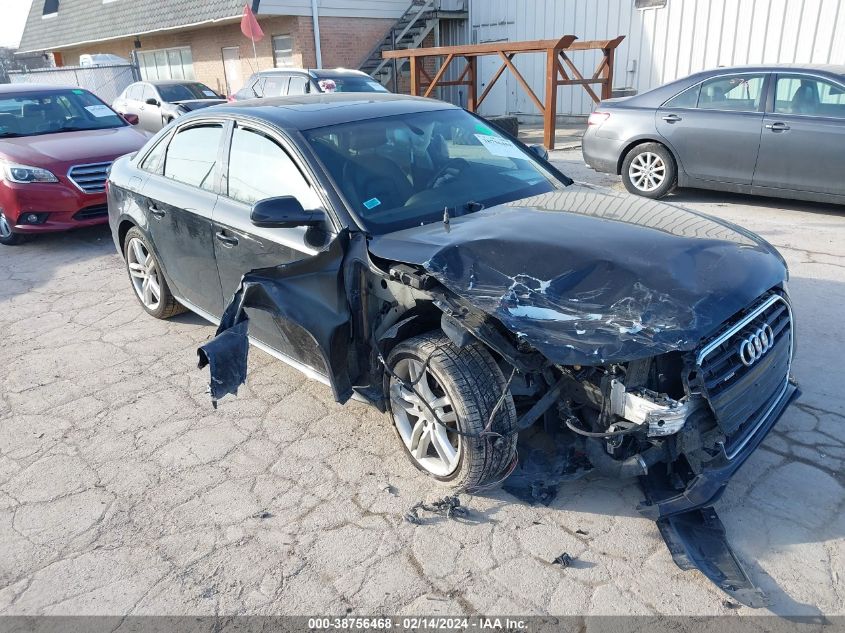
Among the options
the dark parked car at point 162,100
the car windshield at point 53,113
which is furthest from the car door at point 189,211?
the dark parked car at point 162,100

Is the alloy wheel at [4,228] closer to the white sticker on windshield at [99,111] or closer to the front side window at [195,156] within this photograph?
the white sticker on windshield at [99,111]

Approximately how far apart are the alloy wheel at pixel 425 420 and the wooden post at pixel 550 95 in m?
10.5

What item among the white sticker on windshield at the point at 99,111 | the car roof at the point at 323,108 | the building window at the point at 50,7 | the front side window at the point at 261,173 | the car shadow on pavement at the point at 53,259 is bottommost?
the car shadow on pavement at the point at 53,259

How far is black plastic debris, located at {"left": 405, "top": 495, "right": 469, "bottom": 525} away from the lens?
9.87 ft

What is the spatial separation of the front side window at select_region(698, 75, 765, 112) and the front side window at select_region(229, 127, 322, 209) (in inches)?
229

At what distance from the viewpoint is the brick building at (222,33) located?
18344 millimetres

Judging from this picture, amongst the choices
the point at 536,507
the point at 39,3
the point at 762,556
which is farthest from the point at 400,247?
the point at 39,3

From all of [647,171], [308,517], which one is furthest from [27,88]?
[308,517]

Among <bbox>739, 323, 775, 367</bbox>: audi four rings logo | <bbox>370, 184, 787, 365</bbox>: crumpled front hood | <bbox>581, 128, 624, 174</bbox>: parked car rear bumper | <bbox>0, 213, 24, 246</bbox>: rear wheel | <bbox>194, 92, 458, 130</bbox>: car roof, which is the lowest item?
<bbox>0, 213, 24, 246</bbox>: rear wheel

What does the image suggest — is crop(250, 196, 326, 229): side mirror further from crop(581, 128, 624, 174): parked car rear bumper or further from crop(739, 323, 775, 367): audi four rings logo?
crop(581, 128, 624, 174): parked car rear bumper

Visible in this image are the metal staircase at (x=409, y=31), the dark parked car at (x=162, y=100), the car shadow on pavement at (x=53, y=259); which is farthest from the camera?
the metal staircase at (x=409, y=31)

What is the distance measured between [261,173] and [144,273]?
1.95 m

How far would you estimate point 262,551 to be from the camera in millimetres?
2881

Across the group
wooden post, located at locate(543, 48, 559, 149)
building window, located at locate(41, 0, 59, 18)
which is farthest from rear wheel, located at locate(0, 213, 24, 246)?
building window, located at locate(41, 0, 59, 18)
